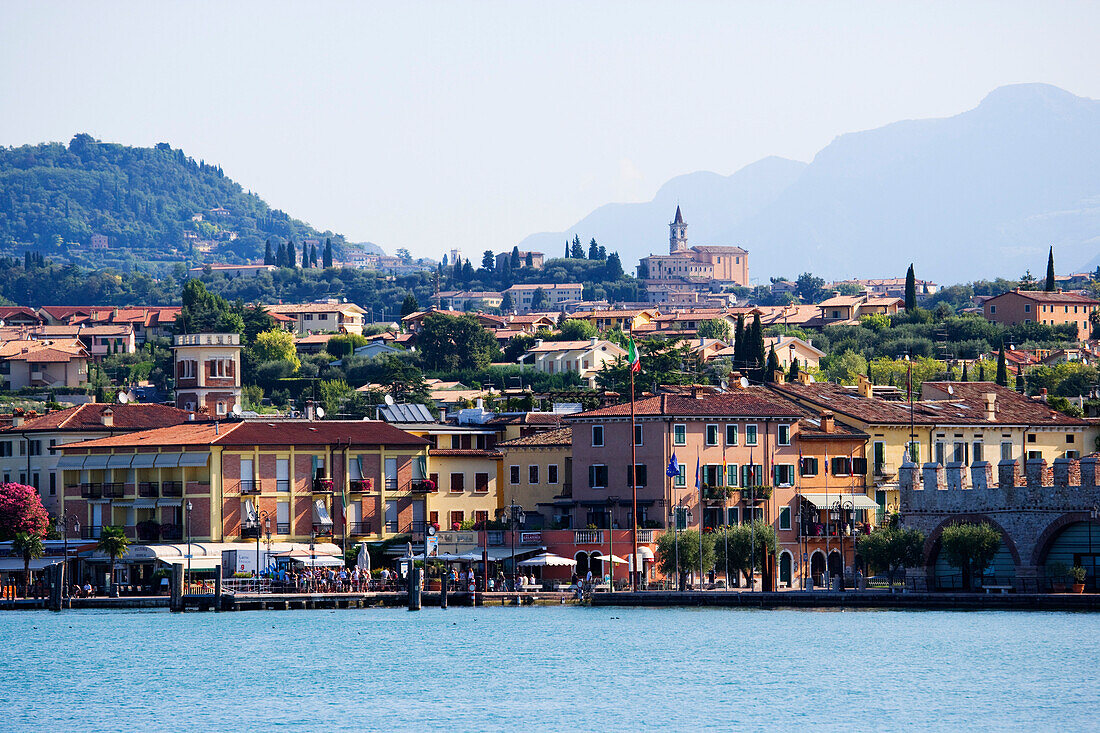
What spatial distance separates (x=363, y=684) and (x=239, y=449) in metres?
30.4

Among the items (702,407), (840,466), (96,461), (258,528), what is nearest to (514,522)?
(702,407)

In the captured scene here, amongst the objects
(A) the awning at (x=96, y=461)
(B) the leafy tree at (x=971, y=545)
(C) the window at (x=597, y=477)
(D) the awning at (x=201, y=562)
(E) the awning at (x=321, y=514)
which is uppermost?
(A) the awning at (x=96, y=461)

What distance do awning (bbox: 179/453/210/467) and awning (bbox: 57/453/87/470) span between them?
5.19m

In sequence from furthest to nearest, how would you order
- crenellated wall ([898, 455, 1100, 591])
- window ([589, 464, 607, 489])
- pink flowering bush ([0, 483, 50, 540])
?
pink flowering bush ([0, 483, 50, 540])
window ([589, 464, 607, 489])
crenellated wall ([898, 455, 1100, 591])

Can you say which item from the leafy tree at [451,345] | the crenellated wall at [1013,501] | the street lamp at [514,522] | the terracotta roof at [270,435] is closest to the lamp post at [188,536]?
the terracotta roof at [270,435]

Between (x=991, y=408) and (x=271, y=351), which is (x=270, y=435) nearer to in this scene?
(x=991, y=408)

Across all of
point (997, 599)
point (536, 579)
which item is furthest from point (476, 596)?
point (997, 599)

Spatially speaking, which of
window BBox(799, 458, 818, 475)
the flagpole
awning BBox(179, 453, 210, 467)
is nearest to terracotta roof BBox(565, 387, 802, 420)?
the flagpole

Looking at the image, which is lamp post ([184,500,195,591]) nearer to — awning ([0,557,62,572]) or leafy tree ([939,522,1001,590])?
awning ([0,557,62,572])

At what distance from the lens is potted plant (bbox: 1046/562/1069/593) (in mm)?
64750

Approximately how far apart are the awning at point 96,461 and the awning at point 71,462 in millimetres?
294

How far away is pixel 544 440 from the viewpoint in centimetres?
8662

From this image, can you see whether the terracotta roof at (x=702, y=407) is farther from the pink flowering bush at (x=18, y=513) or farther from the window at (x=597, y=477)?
the pink flowering bush at (x=18, y=513)

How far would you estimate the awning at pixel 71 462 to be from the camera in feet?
270
